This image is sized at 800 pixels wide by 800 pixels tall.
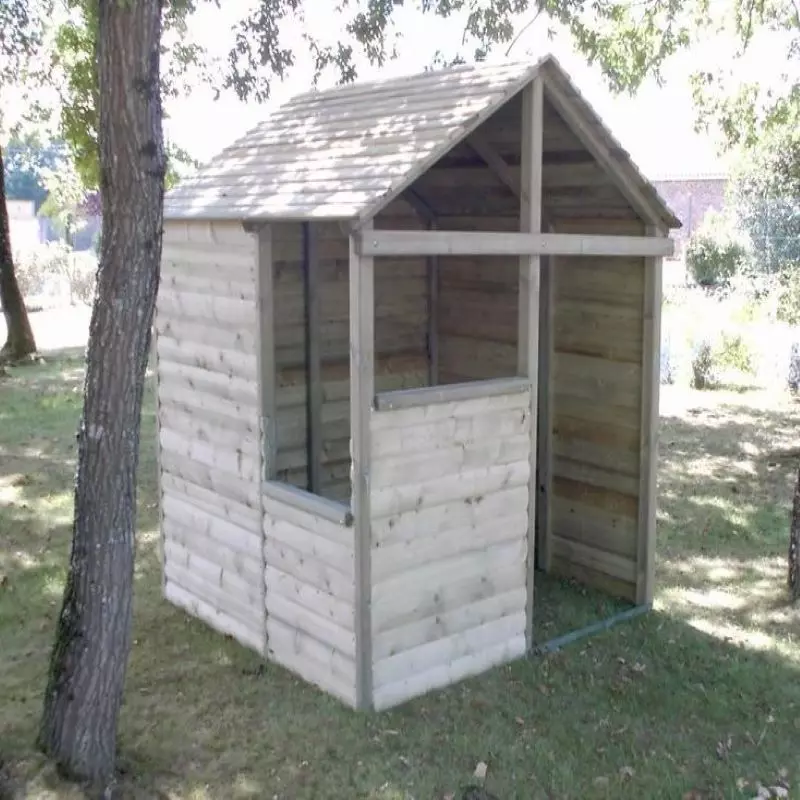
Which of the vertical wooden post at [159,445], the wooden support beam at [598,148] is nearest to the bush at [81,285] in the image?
the vertical wooden post at [159,445]

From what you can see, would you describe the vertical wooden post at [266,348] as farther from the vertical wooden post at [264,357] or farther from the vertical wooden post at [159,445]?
the vertical wooden post at [159,445]

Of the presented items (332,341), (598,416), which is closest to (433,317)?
(332,341)

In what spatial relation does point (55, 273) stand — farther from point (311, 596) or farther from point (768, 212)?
point (311, 596)

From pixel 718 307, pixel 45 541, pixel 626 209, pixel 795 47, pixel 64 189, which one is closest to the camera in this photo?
pixel 626 209

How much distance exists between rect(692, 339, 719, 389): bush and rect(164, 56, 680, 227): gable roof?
32.2 ft

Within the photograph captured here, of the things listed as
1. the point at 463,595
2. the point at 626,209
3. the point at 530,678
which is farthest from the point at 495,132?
the point at 530,678

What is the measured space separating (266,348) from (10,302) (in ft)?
43.5

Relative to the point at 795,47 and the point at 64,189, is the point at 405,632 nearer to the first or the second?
the point at 795,47

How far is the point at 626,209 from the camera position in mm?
6418

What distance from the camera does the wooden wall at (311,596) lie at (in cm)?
519

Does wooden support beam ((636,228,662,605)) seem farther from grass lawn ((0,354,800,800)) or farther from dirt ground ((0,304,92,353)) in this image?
dirt ground ((0,304,92,353))

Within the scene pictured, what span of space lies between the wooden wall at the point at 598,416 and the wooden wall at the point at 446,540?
4.15 feet

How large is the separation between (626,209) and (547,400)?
1488mm

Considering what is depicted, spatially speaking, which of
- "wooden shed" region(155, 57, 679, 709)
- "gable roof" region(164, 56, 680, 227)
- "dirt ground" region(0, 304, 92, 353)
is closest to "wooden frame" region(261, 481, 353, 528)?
"wooden shed" region(155, 57, 679, 709)
